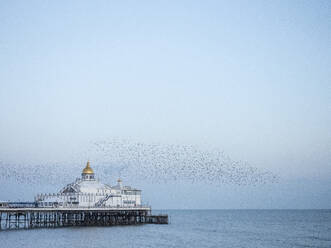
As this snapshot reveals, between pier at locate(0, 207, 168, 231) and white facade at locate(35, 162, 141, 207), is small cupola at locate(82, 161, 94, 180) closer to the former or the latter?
white facade at locate(35, 162, 141, 207)

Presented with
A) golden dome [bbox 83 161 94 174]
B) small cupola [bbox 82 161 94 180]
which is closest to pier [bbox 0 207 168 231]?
small cupola [bbox 82 161 94 180]

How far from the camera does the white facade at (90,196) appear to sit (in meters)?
78.3

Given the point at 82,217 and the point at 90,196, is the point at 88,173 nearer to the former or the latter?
the point at 90,196

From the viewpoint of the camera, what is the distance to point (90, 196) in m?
79.2

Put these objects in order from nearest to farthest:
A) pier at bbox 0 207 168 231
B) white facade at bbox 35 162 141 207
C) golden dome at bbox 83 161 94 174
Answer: pier at bbox 0 207 168 231
white facade at bbox 35 162 141 207
golden dome at bbox 83 161 94 174

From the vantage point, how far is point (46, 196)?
79.9 meters

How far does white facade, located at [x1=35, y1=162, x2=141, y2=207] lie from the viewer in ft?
257

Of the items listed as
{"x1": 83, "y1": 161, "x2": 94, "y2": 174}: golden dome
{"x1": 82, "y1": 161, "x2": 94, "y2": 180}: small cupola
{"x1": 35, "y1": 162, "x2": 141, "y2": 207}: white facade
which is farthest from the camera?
{"x1": 83, "y1": 161, "x2": 94, "y2": 174}: golden dome

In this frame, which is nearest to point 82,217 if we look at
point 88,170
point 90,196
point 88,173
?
point 90,196

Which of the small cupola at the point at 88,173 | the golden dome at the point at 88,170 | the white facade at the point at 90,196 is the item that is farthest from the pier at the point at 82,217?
the golden dome at the point at 88,170

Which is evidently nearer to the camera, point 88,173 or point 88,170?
point 88,173

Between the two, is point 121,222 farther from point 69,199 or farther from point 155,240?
point 155,240

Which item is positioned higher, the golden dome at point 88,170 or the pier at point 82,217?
the golden dome at point 88,170

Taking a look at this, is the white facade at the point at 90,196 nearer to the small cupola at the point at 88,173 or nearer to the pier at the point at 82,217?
the small cupola at the point at 88,173
